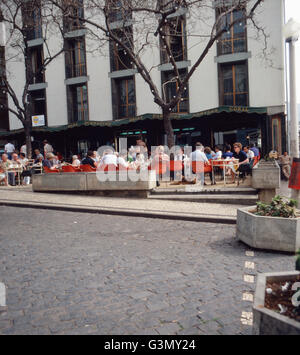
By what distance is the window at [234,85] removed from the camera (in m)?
20.3

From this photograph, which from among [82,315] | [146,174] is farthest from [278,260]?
[146,174]

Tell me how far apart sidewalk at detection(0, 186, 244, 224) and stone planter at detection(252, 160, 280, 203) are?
0.85 metres

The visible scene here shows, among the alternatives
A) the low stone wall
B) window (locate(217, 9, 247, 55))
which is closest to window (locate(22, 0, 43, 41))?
the low stone wall

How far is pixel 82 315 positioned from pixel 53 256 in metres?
2.13

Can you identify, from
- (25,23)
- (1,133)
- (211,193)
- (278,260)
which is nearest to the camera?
(278,260)

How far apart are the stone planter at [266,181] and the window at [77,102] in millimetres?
17839

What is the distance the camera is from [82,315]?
10.6ft

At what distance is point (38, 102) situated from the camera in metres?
26.9

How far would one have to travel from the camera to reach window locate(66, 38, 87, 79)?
2484 centimetres

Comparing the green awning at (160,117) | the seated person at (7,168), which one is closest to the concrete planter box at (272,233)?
the green awning at (160,117)

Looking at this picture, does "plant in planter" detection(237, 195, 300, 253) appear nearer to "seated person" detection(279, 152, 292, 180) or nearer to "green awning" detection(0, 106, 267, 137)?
"seated person" detection(279, 152, 292, 180)

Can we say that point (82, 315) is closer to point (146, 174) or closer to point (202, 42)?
point (146, 174)

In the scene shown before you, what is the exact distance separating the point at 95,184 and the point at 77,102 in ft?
50.6

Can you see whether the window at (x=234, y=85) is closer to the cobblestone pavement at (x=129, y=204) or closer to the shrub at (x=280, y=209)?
the cobblestone pavement at (x=129, y=204)
